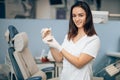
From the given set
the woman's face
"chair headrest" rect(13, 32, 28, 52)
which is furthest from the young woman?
"chair headrest" rect(13, 32, 28, 52)

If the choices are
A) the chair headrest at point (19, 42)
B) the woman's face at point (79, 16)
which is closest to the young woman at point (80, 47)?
the woman's face at point (79, 16)

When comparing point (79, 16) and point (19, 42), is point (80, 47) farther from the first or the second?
point (19, 42)

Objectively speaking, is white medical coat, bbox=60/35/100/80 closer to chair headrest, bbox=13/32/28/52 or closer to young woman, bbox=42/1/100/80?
young woman, bbox=42/1/100/80

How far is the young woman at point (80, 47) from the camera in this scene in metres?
1.47

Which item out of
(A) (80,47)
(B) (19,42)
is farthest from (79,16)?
(B) (19,42)

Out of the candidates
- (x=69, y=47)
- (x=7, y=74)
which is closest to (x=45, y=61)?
(x=7, y=74)

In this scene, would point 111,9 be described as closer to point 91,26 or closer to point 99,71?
point 99,71

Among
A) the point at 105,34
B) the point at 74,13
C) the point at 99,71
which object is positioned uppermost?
the point at 74,13

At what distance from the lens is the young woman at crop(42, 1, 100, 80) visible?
4.84 feet

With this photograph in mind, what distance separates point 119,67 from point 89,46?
143 centimetres

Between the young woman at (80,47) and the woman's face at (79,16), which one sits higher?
the woman's face at (79,16)

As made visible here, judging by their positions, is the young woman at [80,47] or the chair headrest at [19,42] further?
the chair headrest at [19,42]

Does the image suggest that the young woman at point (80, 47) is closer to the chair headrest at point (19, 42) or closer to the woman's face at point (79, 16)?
the woman's face at point (79, 16)

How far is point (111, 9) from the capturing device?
365cm
